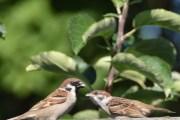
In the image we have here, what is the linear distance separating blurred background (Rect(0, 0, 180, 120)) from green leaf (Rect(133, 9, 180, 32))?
219 cm

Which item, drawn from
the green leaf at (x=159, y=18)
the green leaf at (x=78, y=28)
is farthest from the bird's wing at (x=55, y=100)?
the green leaf at (x=159, y=18)

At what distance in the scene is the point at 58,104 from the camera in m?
→ 3.86

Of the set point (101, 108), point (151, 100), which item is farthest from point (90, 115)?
point (151, 100)

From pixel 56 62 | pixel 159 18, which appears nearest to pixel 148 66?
pixel 159 18

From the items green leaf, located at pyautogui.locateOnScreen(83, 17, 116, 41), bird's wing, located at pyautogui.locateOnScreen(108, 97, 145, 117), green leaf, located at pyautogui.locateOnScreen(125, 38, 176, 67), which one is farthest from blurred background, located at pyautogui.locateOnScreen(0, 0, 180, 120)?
green leaf, located at pyautogui.locateOnScreen(83, 17, 116, 41)

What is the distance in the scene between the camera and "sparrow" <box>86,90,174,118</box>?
3.77 m

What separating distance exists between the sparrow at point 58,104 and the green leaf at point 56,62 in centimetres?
22

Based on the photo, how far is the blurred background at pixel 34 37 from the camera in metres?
5.85

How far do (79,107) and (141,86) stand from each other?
0.68m

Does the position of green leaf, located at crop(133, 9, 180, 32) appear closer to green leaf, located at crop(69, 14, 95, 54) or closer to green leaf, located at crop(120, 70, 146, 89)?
green leaf, located at crop(69, 14, 95, 54)

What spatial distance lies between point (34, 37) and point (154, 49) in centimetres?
243

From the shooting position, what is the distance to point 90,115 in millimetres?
3844

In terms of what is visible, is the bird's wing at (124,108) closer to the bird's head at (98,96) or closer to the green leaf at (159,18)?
the bird's head at (98,96)

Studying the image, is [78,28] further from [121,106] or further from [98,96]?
[121,106]
